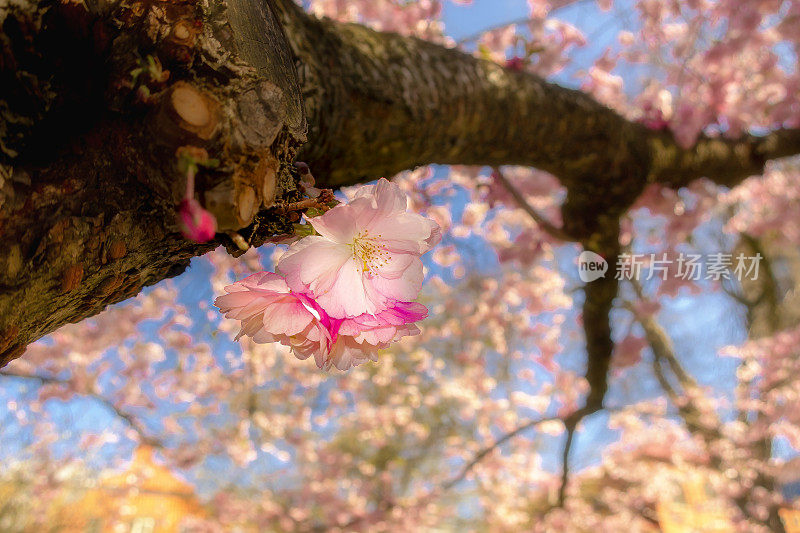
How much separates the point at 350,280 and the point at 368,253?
44 millimetres

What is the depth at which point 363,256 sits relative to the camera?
62 cm

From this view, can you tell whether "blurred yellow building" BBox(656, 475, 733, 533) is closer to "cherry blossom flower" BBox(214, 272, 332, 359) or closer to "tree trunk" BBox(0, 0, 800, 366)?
"cherry blossom flower" BBox(214, 272, 332, 359)

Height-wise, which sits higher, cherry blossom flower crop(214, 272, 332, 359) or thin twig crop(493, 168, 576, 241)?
thin twig crop(493, 168, 576, 241)

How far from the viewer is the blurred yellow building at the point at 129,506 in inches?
292

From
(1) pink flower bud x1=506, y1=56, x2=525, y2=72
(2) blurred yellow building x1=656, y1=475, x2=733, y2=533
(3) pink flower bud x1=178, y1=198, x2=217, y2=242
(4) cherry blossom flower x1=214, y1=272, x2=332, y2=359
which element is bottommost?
(2) blurred yellow building x1=656, y1=475, x2=733, y2=533

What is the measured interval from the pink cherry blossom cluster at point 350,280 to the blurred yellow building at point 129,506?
6.71 meters

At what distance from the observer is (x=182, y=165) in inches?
19.6

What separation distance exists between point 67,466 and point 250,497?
2630 millimetres

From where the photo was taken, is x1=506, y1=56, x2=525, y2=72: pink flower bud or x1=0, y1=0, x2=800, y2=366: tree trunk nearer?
x1=0, y1=0, x2=800, y2=366: tree trunk

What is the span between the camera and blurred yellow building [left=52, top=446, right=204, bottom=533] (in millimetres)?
7406

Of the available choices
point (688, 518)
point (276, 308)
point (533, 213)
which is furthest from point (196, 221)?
point (688, 518)

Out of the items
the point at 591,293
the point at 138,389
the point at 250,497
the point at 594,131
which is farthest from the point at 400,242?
the point at 250,497

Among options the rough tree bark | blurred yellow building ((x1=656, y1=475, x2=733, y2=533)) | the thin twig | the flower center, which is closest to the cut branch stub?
the rough tree bark

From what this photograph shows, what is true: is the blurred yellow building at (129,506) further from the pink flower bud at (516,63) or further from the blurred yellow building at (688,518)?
the blurred yellow building at (688,518)
